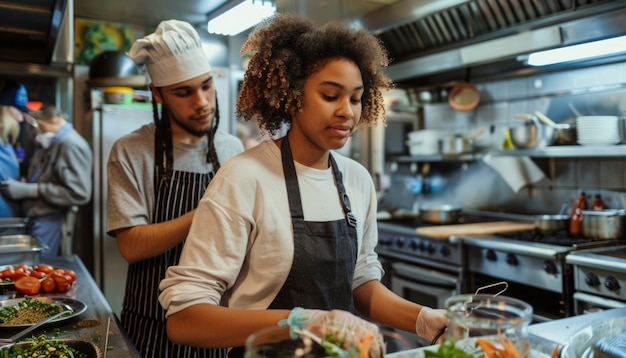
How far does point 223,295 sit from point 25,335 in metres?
0.59

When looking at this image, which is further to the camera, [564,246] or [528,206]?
[528,206]

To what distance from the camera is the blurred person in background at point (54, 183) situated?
12.7 feet

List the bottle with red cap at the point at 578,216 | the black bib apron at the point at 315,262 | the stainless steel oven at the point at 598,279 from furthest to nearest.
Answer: the bottle with red cap at the point at 578,216 → the stainless steel oven at the point at 598,279 → the black bib apron at the point at 315,262

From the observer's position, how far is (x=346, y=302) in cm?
145

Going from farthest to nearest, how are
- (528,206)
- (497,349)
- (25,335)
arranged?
(528,206) < (25,335) < (497,349)

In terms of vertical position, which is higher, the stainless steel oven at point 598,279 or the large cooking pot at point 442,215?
the large cooking pot at point 442,215

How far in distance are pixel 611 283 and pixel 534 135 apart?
1190 mm

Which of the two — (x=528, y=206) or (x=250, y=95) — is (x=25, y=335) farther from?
(x=528, y=206)

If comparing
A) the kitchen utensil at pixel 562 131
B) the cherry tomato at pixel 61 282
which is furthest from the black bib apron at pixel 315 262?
the kitchen utensil at pixel 562 131

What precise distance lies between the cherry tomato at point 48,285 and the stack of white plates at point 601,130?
2929mm

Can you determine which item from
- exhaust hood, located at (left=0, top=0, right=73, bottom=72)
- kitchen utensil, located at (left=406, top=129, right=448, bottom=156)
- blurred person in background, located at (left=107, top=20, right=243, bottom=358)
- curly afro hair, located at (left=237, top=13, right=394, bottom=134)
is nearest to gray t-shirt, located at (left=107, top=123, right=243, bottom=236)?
blurred person in background, located at (left=107, top=20, right=243, bottom=358)

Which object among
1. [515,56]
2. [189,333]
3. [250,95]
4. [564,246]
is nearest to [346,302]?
[189,333]

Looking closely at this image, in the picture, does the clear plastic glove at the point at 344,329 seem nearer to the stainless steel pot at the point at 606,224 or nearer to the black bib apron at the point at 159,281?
the black bib apron at the point at 159,281

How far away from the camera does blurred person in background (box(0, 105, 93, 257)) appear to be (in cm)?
387
